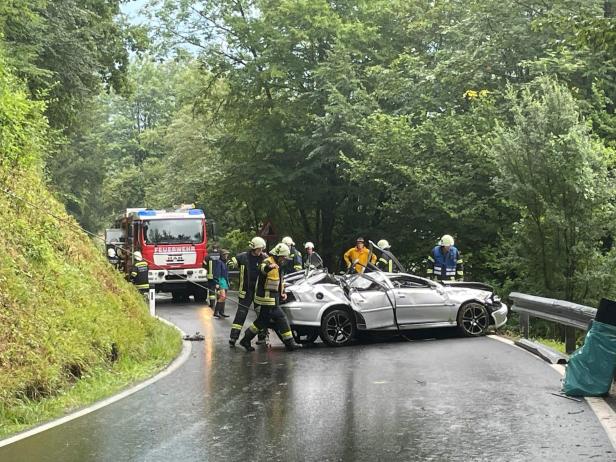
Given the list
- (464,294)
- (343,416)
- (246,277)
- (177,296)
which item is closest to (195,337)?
(246,277)

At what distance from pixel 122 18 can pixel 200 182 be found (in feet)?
34.7

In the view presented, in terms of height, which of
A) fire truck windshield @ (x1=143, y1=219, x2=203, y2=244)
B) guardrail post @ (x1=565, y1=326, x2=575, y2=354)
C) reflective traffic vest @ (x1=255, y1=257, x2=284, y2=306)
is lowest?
guardrail post @ (x1=565, y1=326, x2=575, y2=354)

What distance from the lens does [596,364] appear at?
7.94m

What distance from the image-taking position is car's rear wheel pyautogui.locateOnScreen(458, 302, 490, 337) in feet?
43.4

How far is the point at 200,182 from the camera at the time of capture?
37719 mm

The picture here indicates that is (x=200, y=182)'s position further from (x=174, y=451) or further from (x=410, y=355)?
(x=174, y=451)

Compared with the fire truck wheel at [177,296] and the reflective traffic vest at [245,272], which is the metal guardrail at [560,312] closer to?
the reflective traffic vest at [245,272]

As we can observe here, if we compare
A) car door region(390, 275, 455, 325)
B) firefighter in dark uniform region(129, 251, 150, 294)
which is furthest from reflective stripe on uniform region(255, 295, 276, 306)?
firefighter in dark uniform region(129, 251, 150, 294)

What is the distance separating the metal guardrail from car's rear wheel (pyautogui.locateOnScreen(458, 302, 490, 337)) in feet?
2.29

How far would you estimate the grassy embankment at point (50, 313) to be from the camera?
8.00 meters

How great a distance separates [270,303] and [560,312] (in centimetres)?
446

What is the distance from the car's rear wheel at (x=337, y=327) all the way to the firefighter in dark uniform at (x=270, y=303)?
0.66m

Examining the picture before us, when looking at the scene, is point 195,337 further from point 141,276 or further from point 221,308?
point 141,276

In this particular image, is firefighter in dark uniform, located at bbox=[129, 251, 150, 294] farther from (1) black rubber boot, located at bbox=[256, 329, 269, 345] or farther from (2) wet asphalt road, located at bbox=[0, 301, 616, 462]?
(2) wet asphalt road, located at bbox=[0, 301, 616, 462]
